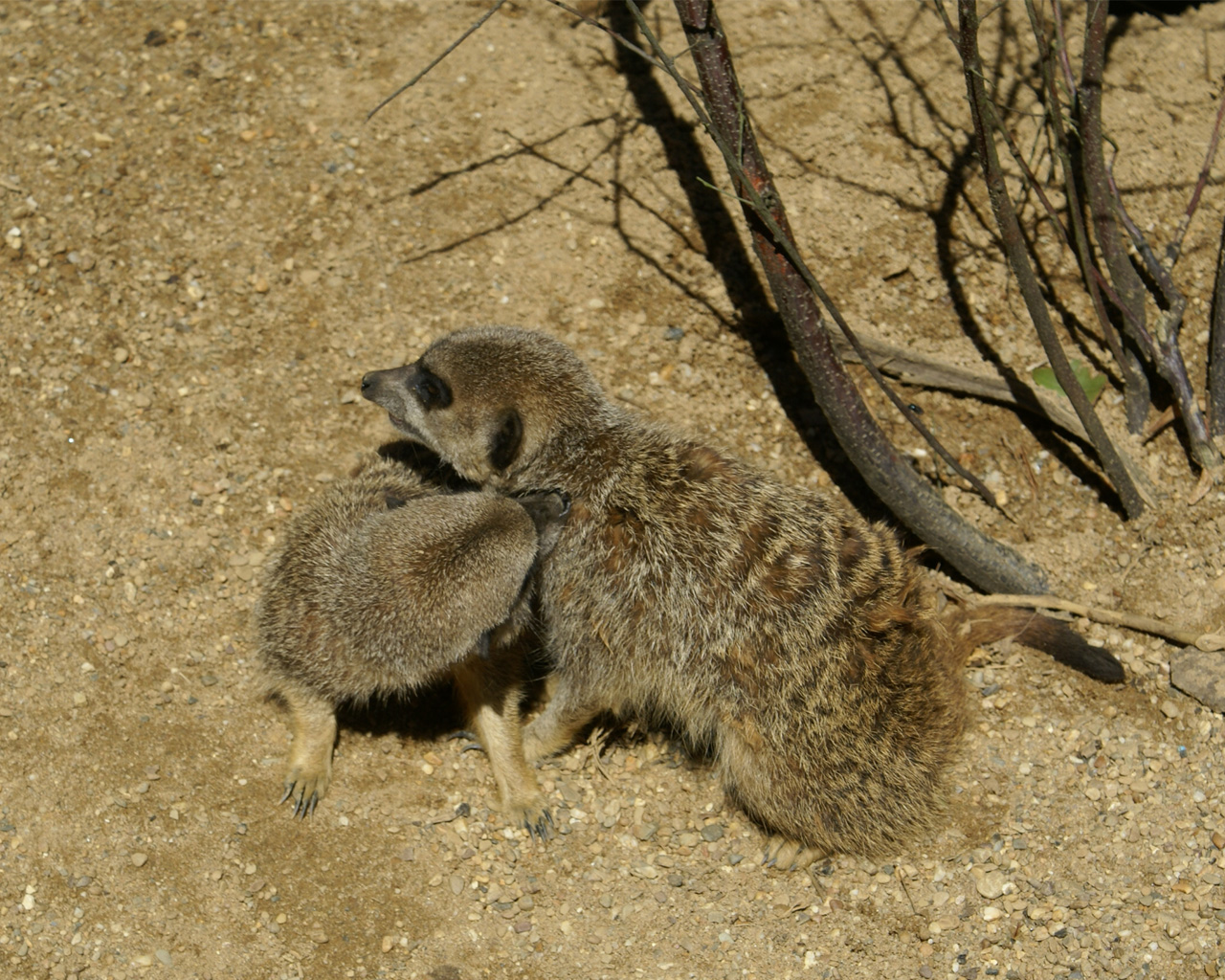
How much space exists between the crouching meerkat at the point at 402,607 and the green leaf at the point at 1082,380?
2.13 meters

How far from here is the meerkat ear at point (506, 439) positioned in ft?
10.4

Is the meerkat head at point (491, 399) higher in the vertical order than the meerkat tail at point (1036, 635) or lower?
higher

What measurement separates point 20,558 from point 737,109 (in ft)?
9.13

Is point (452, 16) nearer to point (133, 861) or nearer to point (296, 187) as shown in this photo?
point (296, 187)

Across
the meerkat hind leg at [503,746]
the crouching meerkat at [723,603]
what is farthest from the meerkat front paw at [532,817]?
the crouching meerkat at [723,603]

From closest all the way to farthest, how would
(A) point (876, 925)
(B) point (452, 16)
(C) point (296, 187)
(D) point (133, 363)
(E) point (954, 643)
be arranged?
1. (A) point (876, 925)
2. (E) point (954, 643)
3. (D) point (133, 363)
4. (C) point (296, 187)
5. (B) point (452, 16)

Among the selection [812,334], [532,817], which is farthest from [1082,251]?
[532,817]

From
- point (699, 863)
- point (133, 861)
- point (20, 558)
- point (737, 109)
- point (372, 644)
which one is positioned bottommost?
point (699, 863)

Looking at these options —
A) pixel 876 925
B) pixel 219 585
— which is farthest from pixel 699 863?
pixel 219 585

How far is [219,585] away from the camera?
3.62 m

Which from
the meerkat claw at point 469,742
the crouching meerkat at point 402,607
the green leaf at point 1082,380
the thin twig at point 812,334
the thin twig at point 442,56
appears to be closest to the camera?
the crouching meerkat at point 402,607

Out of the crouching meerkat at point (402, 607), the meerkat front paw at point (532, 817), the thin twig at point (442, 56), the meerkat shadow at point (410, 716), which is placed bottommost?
the meerkat front paw at point (532, 817)

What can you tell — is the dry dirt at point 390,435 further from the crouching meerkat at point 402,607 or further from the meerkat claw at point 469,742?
the crouching meerkat at point 402,607

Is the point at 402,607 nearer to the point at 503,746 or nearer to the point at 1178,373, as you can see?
the point at 503,746
